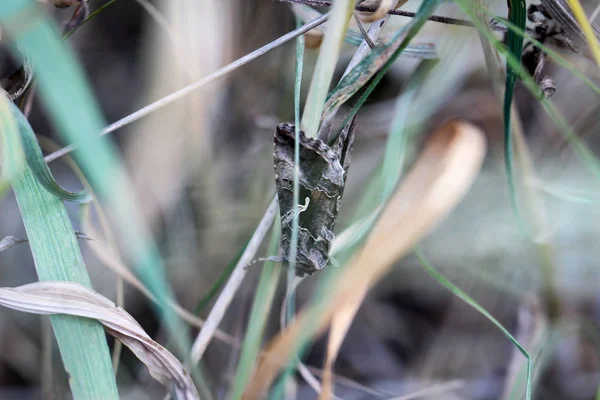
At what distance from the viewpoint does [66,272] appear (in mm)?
483

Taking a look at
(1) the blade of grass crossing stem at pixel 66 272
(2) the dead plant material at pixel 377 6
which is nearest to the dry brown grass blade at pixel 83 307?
(1) the blade of grass crossing stem at pixel 66 272

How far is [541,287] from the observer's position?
35.6 inches

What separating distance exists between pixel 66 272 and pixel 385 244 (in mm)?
335

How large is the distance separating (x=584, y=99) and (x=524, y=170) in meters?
0.29

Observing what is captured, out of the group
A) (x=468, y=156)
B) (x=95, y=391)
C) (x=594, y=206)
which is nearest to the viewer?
(x=95, y=391)

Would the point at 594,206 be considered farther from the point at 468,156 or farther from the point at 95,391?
the point at 95,391

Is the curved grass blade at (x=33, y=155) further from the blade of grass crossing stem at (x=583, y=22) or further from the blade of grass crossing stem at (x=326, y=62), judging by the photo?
the blade of grass crossing stem at (x=583, y=22)

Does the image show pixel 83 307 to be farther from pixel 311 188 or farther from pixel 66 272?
pixel 311 188

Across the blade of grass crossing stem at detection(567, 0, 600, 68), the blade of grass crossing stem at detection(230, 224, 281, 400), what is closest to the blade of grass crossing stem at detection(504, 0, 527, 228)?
the blade of grass crossing stem at detection(567, 0, 600, 68)

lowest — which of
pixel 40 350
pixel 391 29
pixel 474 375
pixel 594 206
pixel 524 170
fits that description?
pixel 474 375

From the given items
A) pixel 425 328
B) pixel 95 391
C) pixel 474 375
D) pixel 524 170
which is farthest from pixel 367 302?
pixel 95 391

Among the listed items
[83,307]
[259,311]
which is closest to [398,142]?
[259,311]

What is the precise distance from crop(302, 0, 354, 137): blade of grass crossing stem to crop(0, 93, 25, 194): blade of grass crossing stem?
0.24 meters

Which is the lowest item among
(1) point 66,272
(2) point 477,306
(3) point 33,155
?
(2) point 477,306
